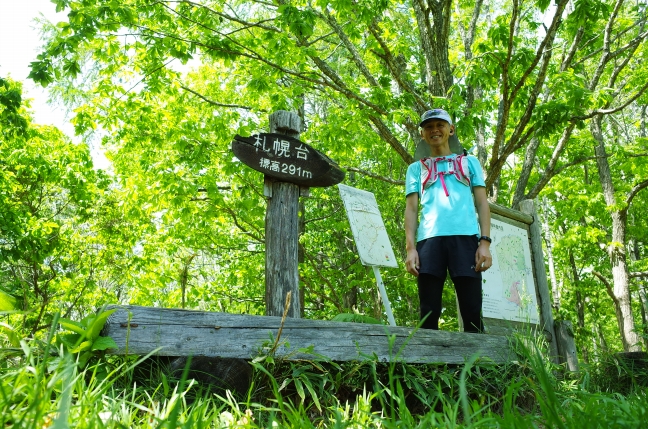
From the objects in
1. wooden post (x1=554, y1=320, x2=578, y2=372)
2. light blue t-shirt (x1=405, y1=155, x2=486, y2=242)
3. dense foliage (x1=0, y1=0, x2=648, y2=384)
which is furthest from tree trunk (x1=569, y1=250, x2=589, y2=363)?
light blue t-shirt (x1=405, y1=155, x2=486, y2=242)

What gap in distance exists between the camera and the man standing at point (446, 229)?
365cm

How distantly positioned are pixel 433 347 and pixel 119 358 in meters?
1.80

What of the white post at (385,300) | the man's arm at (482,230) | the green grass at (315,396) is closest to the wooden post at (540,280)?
the green grass at (315,396)

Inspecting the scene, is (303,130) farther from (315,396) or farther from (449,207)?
(315,396)

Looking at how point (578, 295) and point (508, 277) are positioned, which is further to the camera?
point (578, 295)

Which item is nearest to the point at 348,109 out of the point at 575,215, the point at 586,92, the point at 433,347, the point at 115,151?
the point at 586,92

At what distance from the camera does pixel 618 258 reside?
40.6ft

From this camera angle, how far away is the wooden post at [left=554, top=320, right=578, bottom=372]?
5.06m

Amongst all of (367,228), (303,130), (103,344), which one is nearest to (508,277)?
(367,228)

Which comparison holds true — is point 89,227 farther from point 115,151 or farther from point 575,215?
point 575,215

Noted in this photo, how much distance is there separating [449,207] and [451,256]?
13.5 inches

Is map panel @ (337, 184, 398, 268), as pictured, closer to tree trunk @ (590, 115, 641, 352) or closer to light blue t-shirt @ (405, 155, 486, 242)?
light blue t-shirt @ (405, 155, 486, 242)

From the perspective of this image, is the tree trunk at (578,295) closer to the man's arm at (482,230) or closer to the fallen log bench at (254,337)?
the man's arm at (482,230)

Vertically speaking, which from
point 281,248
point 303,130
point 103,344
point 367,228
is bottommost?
point 103,344
